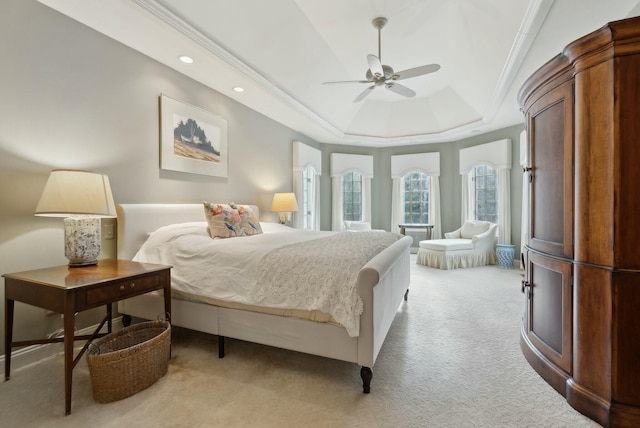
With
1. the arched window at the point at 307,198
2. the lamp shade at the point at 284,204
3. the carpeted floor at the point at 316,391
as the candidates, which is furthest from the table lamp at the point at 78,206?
the arched window at the point at 307,198

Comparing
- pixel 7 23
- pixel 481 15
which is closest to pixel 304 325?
pixel 7 23

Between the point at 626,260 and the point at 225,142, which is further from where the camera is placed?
the point at 225,142

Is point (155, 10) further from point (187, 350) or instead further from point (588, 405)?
point (588, 405)

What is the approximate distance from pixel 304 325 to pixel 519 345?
1.85m

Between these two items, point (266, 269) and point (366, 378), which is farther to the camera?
point (266, 269)

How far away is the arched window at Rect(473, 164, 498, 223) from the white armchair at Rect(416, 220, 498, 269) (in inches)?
19.9

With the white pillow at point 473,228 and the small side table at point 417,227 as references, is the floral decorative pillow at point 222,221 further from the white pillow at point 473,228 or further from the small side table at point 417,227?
the white pillow at point 473,228

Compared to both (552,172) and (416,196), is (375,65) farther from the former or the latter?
(416,196)

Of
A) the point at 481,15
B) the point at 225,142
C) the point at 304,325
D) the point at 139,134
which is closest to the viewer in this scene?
the point at 304,325

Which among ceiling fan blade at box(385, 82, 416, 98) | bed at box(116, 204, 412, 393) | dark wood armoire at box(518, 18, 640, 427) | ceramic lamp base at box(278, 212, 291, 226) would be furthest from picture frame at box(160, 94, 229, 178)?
dark wood armoire at box(518, 18, 640, 427)

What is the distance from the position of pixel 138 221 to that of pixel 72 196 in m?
0.81

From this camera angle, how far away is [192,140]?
3434 mm

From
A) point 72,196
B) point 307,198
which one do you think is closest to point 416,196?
A: point 307,198

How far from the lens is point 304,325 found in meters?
1.97
